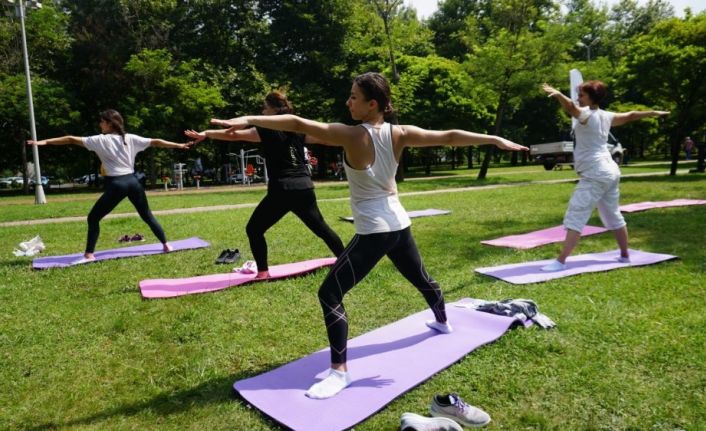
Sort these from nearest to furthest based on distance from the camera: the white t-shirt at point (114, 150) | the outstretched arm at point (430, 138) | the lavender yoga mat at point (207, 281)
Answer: the outstretched arm at point (430, 138) < the lavender yoga mat at point (207, 281) < the white t-shirt at point (114, 150)

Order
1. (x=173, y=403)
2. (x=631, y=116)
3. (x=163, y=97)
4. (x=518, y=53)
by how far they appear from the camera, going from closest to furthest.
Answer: (x=173, y=403), (x=631, y=116), (x=518, y=53), (x=163, y=97)

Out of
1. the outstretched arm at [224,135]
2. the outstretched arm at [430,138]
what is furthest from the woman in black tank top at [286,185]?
the outstretched arm at [430,138]

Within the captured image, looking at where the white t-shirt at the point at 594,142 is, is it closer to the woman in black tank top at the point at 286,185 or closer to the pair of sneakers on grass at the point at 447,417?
the woman in black tank top at the point at 286,185

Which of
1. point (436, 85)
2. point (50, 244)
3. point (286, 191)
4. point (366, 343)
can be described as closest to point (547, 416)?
point (366, 343)

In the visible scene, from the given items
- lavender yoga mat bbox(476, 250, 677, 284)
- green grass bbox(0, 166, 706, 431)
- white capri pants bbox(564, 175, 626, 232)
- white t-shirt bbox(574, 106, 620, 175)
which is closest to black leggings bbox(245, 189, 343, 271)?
green grass bbox(0, 166, 706, 431)

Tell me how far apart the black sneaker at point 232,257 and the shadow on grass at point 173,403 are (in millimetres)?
3748

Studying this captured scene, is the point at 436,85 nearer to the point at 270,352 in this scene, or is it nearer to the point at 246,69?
the point at 246,69

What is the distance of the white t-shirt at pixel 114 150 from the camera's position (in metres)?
6.86

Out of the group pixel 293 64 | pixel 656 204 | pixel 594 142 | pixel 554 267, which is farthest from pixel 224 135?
pixel 293 64

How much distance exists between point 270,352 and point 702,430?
113 inches

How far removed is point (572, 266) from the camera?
237 inches

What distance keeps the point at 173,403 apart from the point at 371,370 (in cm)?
135

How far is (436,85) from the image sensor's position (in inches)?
1375

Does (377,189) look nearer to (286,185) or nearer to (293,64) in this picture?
(286,185)
